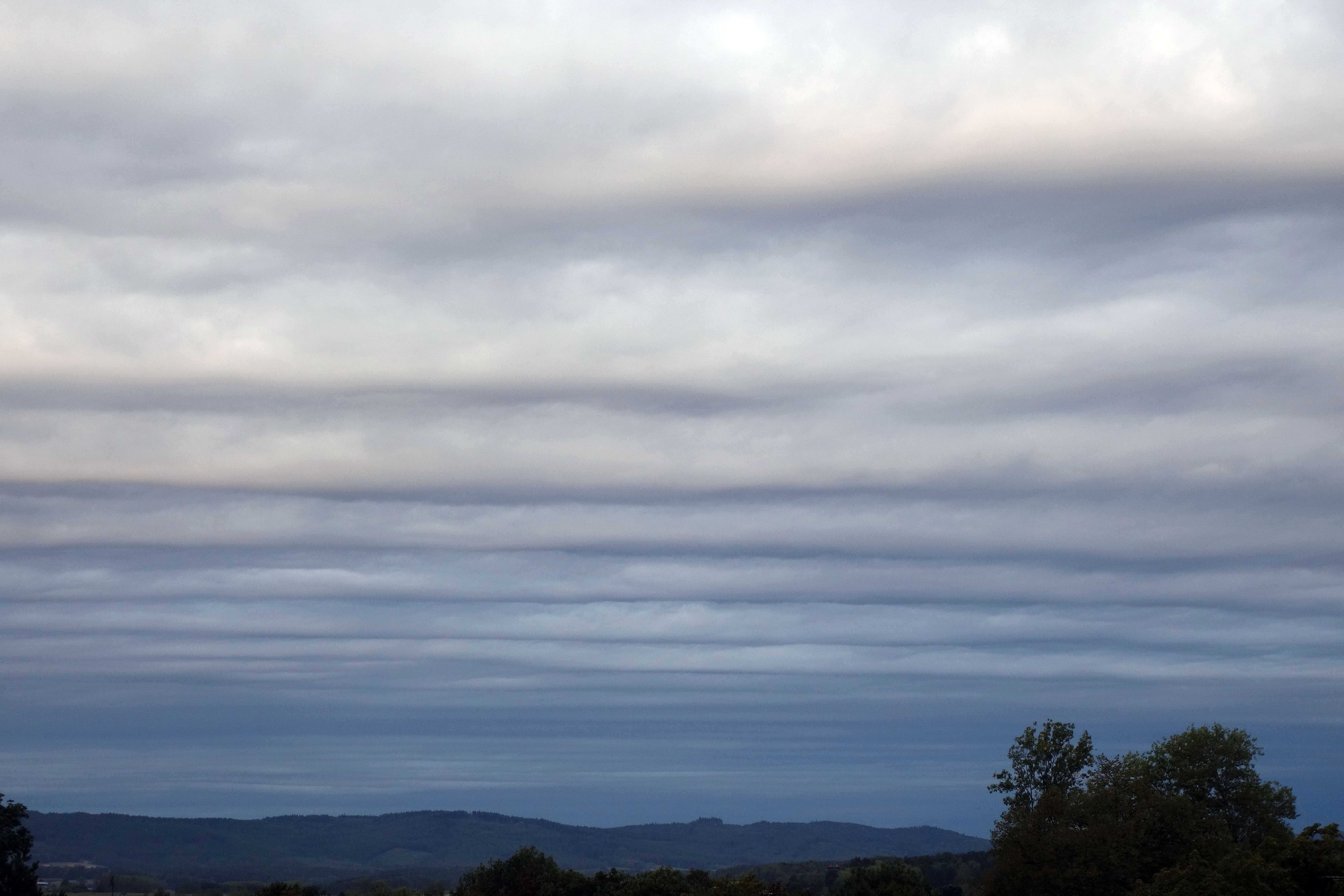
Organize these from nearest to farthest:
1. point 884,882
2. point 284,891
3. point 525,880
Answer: point 884,882 → point 525,880 → point 284,891

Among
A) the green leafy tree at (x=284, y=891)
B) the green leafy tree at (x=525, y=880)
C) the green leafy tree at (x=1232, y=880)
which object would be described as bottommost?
the green leafy tree at (x=284, y=891)

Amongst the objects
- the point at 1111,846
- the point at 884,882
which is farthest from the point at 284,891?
the point at 1111,846

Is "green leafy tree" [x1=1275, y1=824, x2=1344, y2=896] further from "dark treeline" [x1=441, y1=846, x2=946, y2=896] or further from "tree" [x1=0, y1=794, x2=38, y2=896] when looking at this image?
"tree" [x1=0, y1=794, x2=38, y2=896]

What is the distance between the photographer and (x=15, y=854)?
6747 inches

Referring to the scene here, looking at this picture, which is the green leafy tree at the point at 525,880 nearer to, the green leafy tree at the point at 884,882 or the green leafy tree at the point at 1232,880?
the green leafy tree at the point at 884,882

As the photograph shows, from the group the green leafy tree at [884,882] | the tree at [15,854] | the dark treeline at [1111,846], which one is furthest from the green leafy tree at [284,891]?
the green leafy tree at [884,882]

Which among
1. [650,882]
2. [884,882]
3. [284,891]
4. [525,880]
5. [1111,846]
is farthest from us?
[284,891]

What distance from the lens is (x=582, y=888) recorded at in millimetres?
155250

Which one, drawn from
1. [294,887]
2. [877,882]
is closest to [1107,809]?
[877,882]

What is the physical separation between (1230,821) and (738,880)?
48896 mm

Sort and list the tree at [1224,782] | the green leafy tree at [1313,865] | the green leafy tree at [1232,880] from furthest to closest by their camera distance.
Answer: the tree at [1224,782] < the green leafy tree at [1313,865] < the green leafy tree at [1232,880]

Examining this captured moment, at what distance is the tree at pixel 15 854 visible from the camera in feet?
550

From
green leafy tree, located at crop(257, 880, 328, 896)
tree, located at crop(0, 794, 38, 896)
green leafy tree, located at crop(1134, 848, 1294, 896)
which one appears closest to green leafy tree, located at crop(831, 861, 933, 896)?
green leafy tree, located at crop(1134, 848, 1294, 896)

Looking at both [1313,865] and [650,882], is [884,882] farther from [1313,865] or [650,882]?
[1313,865]
